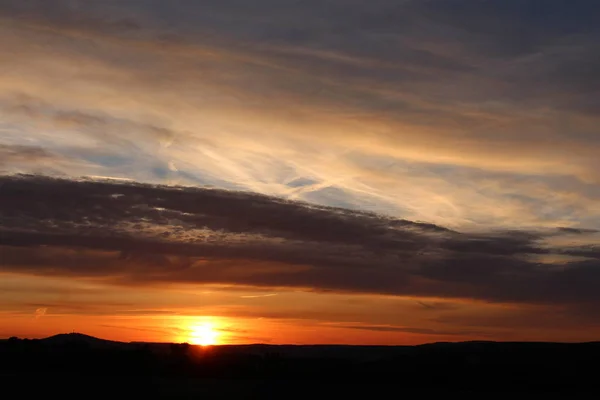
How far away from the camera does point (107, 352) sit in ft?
282

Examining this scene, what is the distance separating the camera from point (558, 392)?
6512cm

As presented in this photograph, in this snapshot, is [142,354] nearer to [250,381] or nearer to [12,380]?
[250,381]

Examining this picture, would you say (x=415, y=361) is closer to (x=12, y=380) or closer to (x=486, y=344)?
(x=486, y=344)

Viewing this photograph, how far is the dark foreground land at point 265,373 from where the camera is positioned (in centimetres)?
5653

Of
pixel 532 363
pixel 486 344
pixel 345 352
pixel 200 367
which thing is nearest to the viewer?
pixel 200 367

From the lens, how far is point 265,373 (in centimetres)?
7725

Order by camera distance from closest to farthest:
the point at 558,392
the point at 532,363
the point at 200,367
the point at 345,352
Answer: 1. the point at 558,392
2. the point at 200,367
3. the point at 532,363
4. the point at 345,352

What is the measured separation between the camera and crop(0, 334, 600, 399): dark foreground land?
56531 mm

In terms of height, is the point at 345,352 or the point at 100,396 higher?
the point at 345,352

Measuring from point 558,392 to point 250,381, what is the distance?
26469 mm

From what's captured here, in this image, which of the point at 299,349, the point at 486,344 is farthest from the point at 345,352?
the point at 486,344

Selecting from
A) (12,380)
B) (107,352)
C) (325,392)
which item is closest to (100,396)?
(12,380)

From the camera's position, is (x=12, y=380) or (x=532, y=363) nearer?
(x=12, y=380)

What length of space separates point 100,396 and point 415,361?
2181 inches
